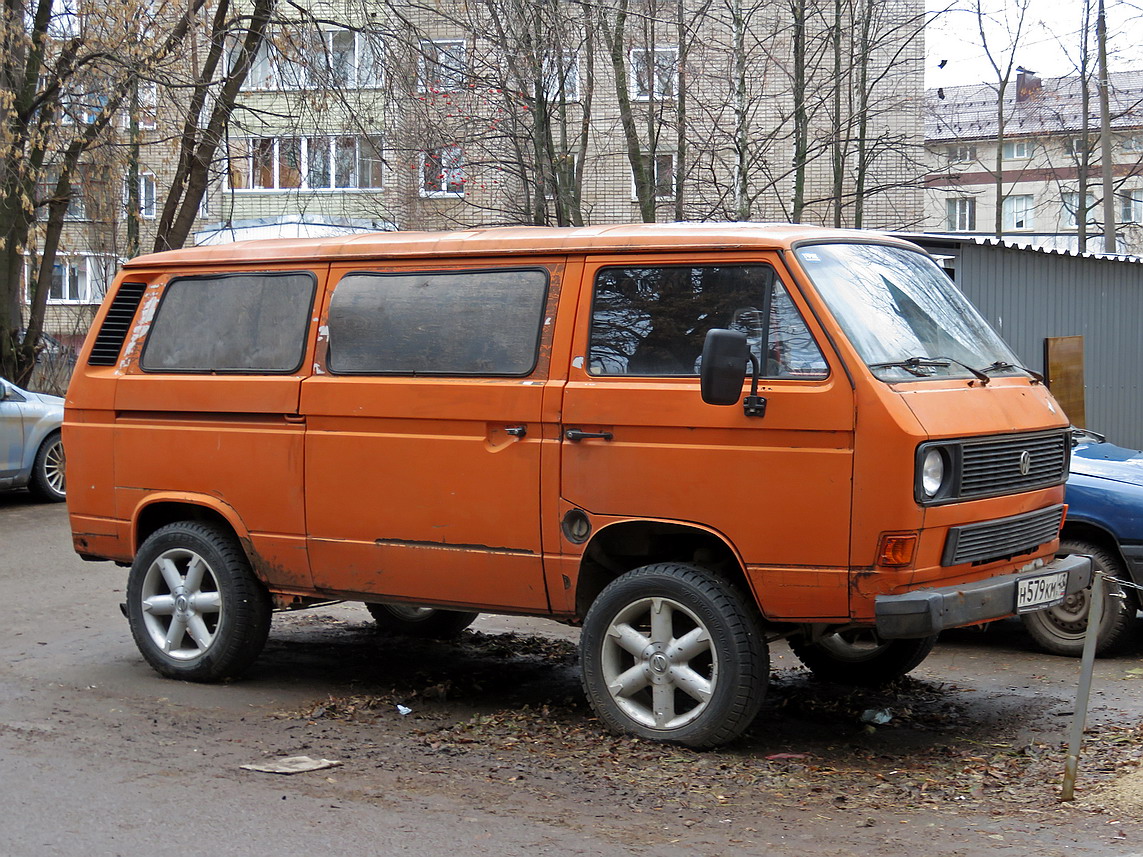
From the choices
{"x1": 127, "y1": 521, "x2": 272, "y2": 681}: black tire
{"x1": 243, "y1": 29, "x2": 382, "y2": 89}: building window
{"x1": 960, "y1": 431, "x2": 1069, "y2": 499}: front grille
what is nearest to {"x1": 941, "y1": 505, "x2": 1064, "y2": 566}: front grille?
{"x1": 960, "y1": 431, "x2": 1069, "y2": 499}: front grille

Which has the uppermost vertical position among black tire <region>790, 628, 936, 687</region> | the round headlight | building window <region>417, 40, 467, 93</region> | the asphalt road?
building window <region>417, 40, 467, 93</region>

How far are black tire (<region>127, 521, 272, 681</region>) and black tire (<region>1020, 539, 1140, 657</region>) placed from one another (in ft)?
13.5

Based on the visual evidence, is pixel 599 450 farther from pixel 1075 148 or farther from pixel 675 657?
pixel 1075 148

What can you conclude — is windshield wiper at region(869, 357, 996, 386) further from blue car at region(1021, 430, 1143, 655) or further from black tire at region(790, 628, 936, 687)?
blue car at region(1021, 430, 1143, 655)

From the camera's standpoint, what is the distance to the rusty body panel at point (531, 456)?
526 centimetres

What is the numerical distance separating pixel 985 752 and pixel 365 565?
2862 millimetres

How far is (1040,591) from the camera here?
567 cm

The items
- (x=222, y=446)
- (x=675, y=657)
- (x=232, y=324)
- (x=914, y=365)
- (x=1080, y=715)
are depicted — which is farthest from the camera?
(x=232, y=324)

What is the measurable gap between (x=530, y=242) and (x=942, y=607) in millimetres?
2347

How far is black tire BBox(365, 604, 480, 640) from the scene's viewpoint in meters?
8.06

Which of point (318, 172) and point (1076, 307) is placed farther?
point (318, 172)

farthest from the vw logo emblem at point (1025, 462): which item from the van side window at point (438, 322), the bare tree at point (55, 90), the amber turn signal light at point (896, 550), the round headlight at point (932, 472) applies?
the bare tree at point (55, 90)

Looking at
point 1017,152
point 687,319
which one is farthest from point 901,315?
point 1017,152

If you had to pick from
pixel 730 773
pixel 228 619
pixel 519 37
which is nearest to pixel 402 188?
pixel 519 37
